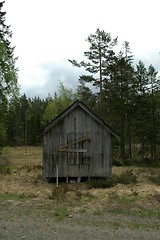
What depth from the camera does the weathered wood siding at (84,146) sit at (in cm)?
2025

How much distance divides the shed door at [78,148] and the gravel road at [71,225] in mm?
7435

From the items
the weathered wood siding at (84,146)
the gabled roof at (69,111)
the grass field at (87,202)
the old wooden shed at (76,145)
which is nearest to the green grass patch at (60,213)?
the grass field at (87,202)

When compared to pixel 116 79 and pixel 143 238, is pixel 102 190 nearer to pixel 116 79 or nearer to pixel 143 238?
pixel 143 238

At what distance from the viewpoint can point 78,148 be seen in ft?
67.1

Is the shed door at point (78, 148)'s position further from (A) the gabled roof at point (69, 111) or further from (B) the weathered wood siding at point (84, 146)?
(A) the gabled roof at point (69, 111)

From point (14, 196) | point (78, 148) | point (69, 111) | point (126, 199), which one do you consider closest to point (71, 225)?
point (126, 199)

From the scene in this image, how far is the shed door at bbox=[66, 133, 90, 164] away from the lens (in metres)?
20.3

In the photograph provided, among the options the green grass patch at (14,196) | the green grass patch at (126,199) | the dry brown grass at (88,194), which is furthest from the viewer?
the green grass patch at (14,196)

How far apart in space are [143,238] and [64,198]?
671cm

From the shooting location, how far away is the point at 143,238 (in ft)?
29.6

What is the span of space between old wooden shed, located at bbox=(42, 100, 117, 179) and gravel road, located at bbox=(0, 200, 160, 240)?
7.25m

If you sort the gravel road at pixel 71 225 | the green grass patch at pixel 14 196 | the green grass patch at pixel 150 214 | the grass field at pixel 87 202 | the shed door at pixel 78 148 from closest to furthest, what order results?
Answer: the gravel road at pixel 71 225 < the grass field at pixel 87 202 < the green grass patch at pixel 150 214 < the green grass patch at pixel 14 196 < the shed door at pixel 78 148

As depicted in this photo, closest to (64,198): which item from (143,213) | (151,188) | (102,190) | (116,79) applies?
(102,190)

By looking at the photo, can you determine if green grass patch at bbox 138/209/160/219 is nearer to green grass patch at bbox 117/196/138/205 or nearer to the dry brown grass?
the dry brown grass
